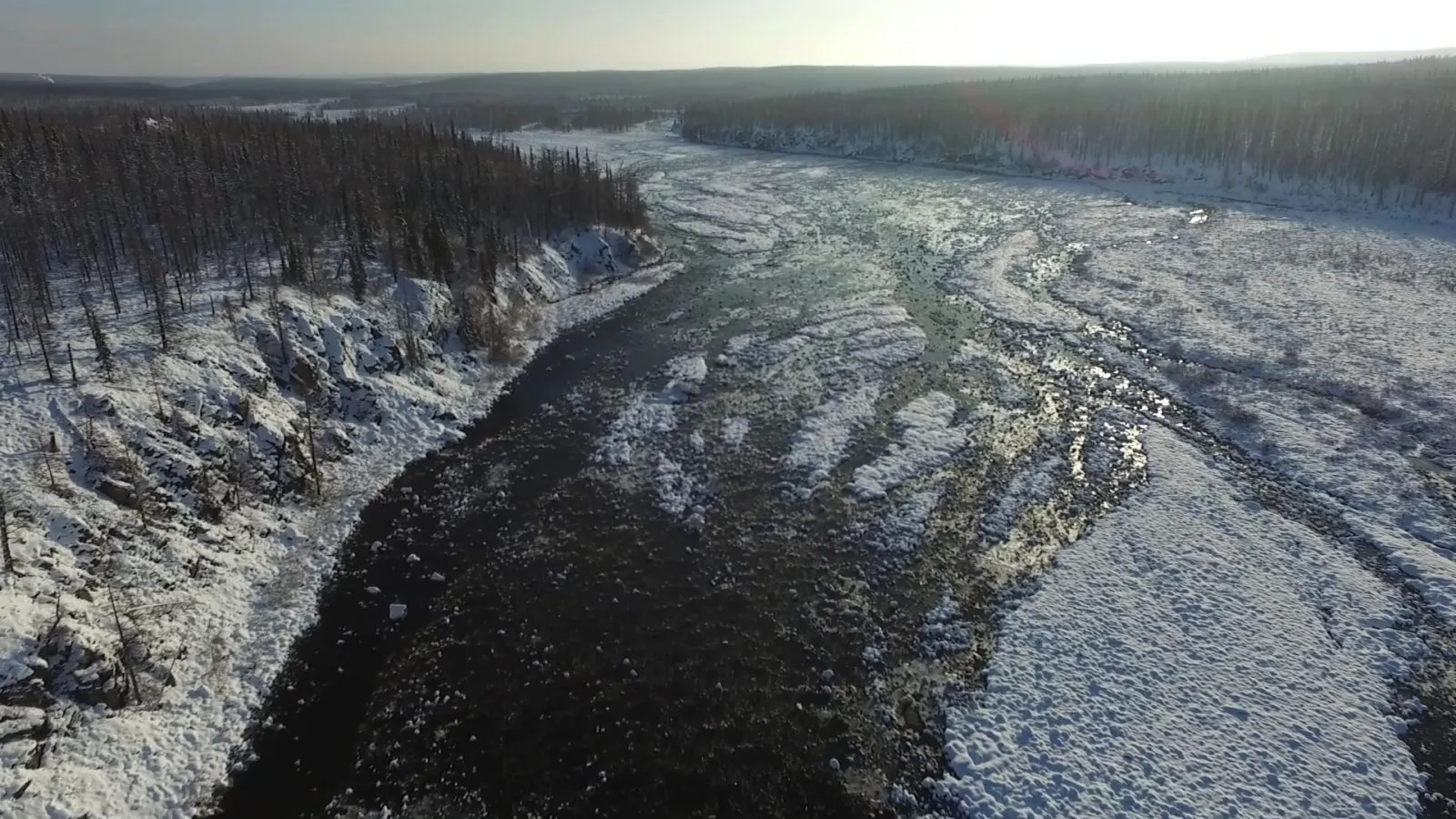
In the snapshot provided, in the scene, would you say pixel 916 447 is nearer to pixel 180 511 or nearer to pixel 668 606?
pixel 668 606

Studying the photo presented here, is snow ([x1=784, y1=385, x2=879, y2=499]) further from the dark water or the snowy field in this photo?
the dark water

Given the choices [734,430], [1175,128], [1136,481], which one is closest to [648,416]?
[734,430]

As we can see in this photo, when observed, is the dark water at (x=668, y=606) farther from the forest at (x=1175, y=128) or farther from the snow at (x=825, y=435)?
the forest at (x=1175, y=128)

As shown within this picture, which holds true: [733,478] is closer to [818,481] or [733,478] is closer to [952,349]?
[818,481]

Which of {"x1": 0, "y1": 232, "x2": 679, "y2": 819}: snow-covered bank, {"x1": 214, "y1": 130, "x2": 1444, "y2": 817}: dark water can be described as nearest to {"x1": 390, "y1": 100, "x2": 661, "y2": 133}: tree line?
{"x1": 0, "y1": 232, "x2": 679, "y2": 819}: snow-covered bank

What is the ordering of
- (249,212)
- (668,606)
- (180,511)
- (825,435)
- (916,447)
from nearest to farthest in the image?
(668,606)
(180,511)
(916,447)
(825,435)
(249,212)

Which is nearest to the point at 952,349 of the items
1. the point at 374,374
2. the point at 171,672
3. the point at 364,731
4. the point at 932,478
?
the point at 932,478
